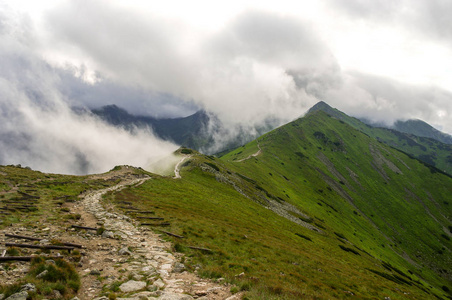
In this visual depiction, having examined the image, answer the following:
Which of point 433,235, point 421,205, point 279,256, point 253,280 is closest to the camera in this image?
point 253,280

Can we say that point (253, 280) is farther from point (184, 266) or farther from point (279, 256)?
point (279, 256)

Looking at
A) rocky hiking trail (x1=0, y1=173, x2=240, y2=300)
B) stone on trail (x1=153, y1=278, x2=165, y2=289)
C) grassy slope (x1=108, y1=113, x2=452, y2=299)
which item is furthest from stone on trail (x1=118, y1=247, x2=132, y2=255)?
stone on trail (x1=153, y1=278, x2=165, y2=289)

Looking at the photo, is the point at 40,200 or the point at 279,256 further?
the point at 40,200

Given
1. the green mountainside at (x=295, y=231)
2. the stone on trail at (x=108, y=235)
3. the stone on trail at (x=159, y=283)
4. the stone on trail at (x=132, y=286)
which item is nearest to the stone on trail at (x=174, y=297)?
the stone on trail at (x=159, y=283)

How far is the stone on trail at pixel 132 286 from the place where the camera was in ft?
34.7

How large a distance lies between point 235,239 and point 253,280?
13.2 metres

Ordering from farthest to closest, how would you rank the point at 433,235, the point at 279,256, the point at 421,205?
the point at 421,205 < the point at 433,235 < the point at 279,256

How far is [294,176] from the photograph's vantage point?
168 meters

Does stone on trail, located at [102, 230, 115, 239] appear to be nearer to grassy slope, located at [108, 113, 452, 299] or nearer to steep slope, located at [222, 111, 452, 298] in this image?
grassy slope, located at [108, 113, 452, 299]

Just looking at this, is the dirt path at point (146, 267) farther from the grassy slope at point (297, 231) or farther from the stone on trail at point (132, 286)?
the grassy slope at point (297, 231)

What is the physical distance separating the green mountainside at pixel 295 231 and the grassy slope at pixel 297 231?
0.66ft

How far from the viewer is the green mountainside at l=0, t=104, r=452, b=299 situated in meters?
18.9

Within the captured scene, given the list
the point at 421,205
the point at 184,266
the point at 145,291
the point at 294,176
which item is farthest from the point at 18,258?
the point at 421,205

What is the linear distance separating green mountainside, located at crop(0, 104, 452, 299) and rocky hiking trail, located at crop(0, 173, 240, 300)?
1339 mm
